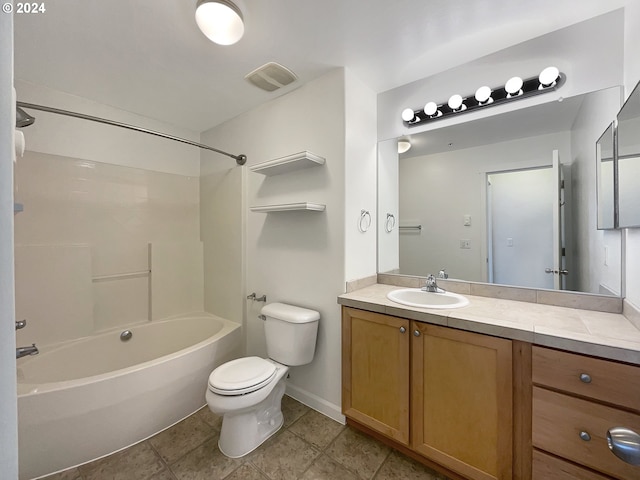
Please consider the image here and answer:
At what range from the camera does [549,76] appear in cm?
140

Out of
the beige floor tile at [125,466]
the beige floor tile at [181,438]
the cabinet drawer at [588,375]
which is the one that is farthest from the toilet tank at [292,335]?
the cabinet drawer at [588,375]

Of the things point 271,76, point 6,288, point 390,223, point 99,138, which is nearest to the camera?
point 6,288

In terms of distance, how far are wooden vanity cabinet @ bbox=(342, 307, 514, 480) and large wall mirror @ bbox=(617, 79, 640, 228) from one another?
80 centimetres

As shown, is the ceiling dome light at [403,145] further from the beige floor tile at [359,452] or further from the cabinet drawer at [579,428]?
the beige floor tile at [359,452]

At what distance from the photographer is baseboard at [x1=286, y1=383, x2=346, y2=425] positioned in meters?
1.74

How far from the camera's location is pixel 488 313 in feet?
4.19

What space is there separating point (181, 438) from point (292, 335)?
958mm

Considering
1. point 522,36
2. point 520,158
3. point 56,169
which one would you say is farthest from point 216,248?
point 522,36

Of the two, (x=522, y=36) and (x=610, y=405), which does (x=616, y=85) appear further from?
(x=610, y=405)

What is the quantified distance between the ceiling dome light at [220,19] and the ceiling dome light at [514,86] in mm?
1574

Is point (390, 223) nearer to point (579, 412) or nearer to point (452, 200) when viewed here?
point (452, 200)

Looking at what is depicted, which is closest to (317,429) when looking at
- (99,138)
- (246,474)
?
(246,474)

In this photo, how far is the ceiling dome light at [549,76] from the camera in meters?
1.39

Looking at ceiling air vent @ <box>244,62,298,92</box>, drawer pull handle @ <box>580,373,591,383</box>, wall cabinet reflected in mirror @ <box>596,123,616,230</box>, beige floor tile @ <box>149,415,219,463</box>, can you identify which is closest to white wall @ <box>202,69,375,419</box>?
ceiling air vent @ <box>244,62,298,92</box>
